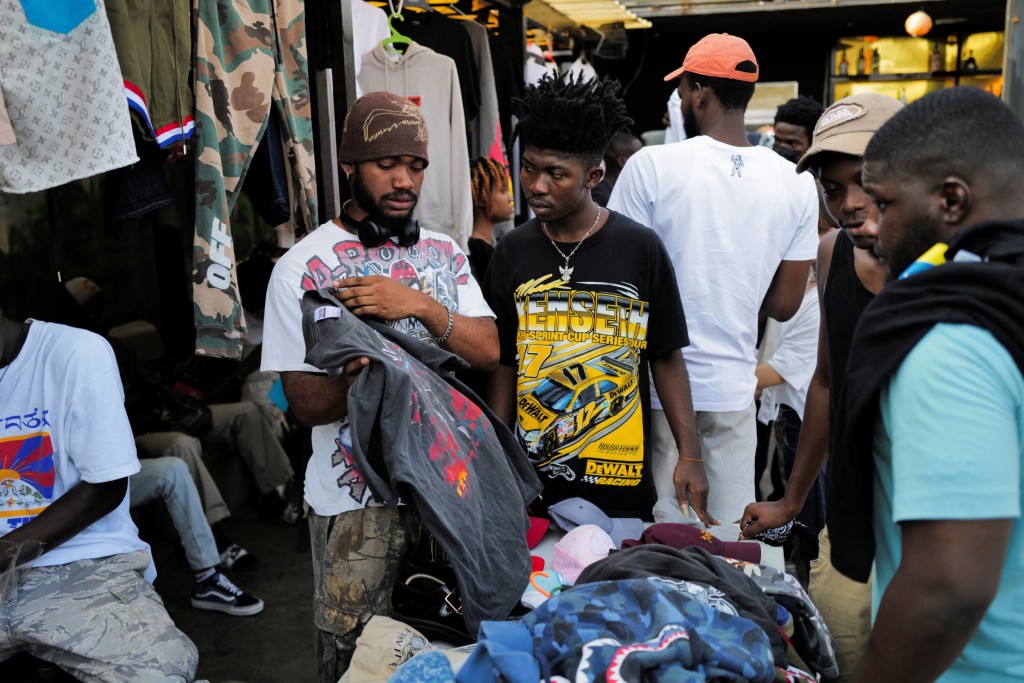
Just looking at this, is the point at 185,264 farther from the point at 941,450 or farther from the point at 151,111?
the point at 941,450

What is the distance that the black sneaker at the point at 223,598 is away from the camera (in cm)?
452

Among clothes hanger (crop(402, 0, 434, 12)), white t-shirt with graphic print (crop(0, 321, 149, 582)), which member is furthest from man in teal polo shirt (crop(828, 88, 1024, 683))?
clothes hanger (crop(402, 0, 434, 12))

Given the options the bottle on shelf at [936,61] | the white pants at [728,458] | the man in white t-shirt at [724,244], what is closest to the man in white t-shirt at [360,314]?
the man in white t-shirt at [724,244]

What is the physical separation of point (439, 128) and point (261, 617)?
2.77 m

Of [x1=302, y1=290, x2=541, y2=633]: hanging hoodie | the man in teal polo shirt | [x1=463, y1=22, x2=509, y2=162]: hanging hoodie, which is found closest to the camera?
the man in teal polo shirt

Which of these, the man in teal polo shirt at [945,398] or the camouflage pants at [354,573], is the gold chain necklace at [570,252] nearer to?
the camouflage pants at [354,573]

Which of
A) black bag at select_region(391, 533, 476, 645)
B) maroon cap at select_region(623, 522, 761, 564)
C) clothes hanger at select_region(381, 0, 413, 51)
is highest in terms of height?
clothes hanger at select_region(381, 0, 413, 51)

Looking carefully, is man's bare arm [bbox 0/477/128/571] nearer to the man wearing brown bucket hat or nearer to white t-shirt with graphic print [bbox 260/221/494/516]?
white t-shirt with graphic print [bbox 260/221/494/516]

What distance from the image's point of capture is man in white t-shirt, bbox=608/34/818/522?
3170 mm

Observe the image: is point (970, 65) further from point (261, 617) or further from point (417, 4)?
point (261, 617)

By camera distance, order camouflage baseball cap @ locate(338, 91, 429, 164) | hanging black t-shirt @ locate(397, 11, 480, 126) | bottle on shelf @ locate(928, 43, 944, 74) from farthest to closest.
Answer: bottle on shelf @ locate(928, 43, 944, 74), hanging black t-shirt @ locate(397, 11, 480, 126), camouflage baseball cap @ locate(338, 91, 429, 164)

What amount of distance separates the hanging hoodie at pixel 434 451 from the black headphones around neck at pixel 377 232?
369mm

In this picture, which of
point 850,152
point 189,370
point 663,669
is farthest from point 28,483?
point 189,370

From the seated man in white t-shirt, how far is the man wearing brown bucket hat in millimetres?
1865
